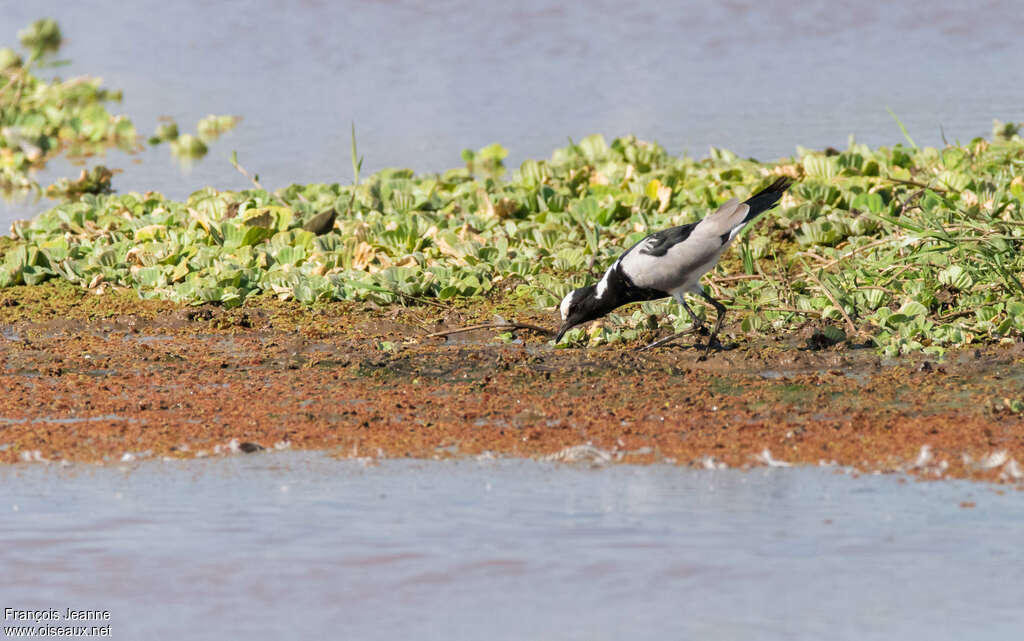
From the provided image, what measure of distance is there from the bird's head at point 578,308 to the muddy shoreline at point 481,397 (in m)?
0.19

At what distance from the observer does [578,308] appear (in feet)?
23.9

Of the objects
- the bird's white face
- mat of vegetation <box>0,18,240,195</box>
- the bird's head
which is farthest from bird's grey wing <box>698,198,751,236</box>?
mat of vegetation <box>0,18,240,195</box>

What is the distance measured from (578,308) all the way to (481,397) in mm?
1303

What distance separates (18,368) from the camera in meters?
6.88

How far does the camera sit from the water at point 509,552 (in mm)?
3615

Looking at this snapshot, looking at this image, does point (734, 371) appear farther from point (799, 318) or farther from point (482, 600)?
point (482, 600)

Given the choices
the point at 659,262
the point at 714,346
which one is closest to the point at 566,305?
the point at 659,262

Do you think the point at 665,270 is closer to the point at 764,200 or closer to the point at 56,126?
the point at 764,200

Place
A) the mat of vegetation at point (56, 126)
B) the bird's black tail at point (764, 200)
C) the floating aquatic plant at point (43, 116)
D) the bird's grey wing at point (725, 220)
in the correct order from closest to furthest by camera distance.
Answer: the bird's grey wing at point (725, 220) < the bird's black tail at point (764, 200) < the mat of vegetation at point (56, 126) < the floating aquatic plant at point (43, 116)

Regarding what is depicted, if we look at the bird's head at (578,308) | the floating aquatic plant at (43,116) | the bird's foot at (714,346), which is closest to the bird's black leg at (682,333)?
the bird's foot at (714,346)

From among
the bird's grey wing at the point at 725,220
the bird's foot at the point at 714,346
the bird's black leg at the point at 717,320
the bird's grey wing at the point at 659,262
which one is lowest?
the bird's foot at the point at 714,346

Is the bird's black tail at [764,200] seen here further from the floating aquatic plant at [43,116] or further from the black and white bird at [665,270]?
the floating aquatic plant at [43,116]

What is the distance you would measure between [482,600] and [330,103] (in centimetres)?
1336

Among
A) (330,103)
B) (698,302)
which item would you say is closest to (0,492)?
(698,302)
